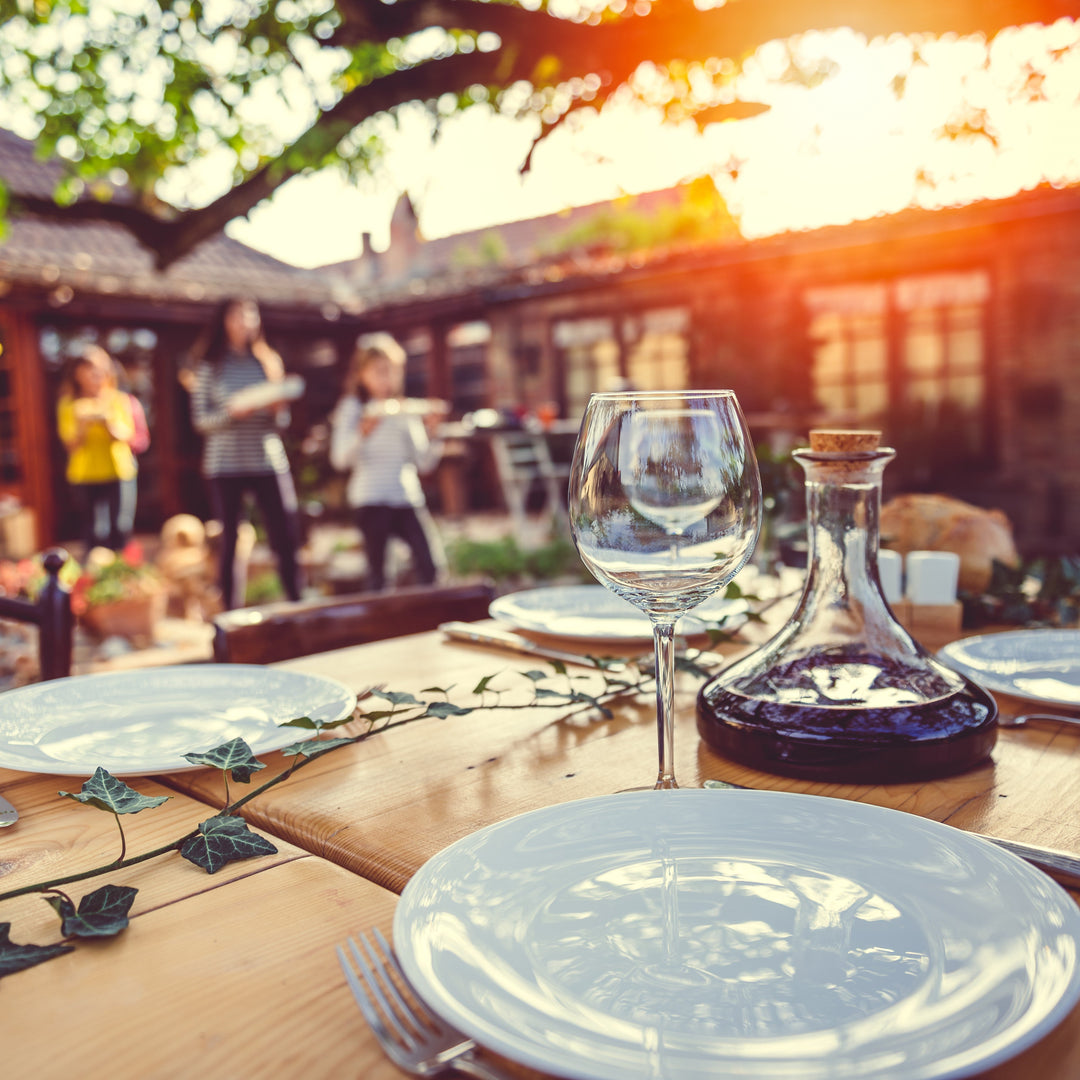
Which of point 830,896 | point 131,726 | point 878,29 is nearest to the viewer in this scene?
point 830,896

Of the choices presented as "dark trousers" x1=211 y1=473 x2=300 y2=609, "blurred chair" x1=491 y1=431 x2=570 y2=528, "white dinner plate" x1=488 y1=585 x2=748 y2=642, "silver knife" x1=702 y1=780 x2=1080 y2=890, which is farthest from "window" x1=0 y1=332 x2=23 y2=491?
"silver knife" x1=702 y1=780 x2=1080 y2=890

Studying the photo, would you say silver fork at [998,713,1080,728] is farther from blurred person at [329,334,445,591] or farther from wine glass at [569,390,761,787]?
blurred person at [329,334,445,591]

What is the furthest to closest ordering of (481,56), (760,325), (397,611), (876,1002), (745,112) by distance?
(760,325), (481,56), (745,112), (397,611), (876,1002)

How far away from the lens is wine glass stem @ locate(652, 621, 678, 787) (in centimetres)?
65

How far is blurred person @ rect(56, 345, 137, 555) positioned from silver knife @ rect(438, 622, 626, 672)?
6.31 meters

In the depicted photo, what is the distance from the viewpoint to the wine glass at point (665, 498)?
0.63 metres

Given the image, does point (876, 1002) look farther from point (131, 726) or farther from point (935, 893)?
point (131, 726)

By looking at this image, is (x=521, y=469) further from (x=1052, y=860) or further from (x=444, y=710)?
(x=1052, y=860)

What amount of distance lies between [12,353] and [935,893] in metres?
10.7

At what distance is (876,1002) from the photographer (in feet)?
1.43

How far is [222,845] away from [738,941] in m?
0.34

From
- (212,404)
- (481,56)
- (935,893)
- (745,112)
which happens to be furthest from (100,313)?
(935,893)

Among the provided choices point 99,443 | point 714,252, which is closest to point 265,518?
point 99,443

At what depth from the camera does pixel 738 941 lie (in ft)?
1.64
